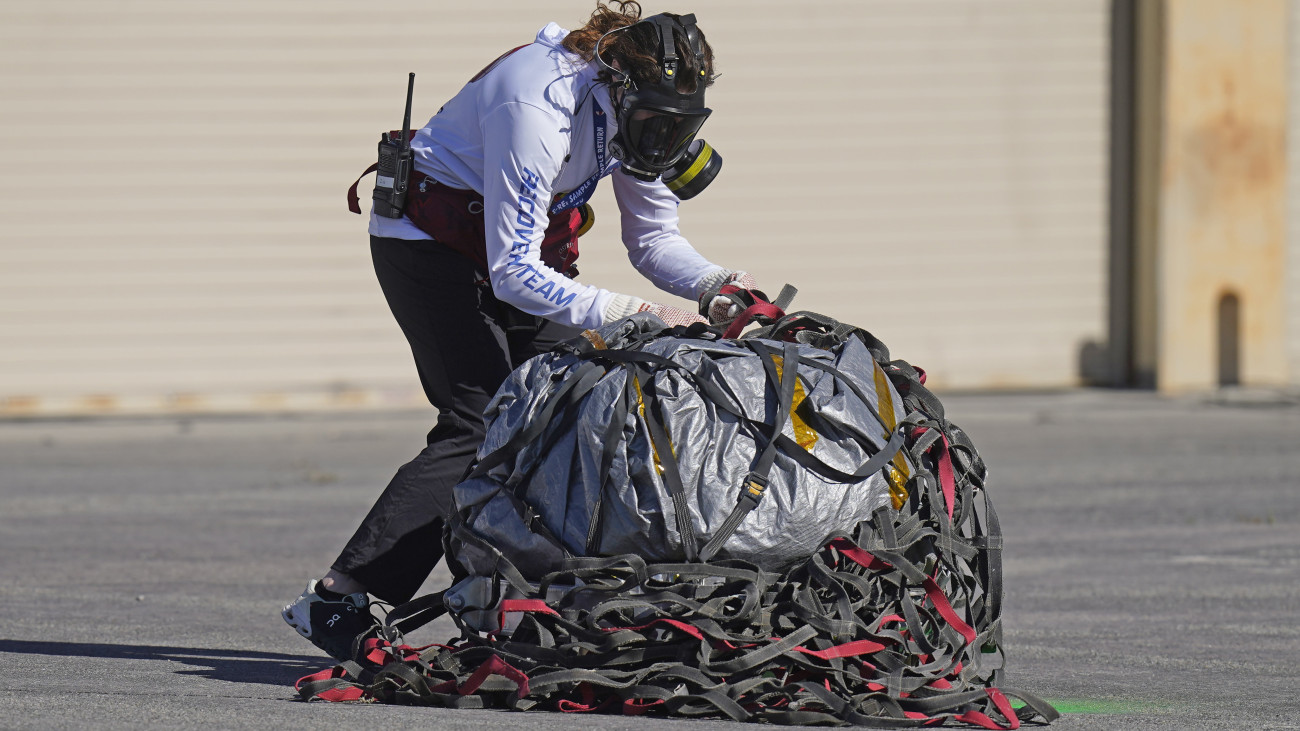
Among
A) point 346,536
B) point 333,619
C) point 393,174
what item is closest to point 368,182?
point 346,536

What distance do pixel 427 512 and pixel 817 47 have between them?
9.18 metres

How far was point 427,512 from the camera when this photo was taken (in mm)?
4180

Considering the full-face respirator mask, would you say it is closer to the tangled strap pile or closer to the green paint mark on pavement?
the tangled strap pile

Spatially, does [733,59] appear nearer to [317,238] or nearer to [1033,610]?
[317,238]

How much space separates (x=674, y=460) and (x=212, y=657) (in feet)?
5.42

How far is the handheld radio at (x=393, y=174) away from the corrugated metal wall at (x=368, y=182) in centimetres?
789

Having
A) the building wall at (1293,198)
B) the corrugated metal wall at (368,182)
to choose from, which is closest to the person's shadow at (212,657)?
the corrugated metal wall at (368,182)

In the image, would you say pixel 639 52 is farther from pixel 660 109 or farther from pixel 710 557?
pixel 710 557

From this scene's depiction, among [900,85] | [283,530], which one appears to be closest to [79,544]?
[283,530]

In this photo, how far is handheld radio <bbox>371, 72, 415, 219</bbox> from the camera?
4195 millimetres

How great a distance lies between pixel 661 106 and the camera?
394 cm

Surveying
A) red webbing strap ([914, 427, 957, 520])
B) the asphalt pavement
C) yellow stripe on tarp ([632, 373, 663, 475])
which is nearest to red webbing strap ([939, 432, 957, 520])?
red webbing strap ([914, 427, 957, 520])

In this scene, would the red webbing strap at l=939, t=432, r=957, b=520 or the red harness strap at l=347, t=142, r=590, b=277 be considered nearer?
the red webbing strap at l=939, t=432, r=957, b=520

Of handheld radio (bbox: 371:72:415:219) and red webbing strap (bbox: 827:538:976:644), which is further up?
handheld radio (bbox: 371:72:415:219)
